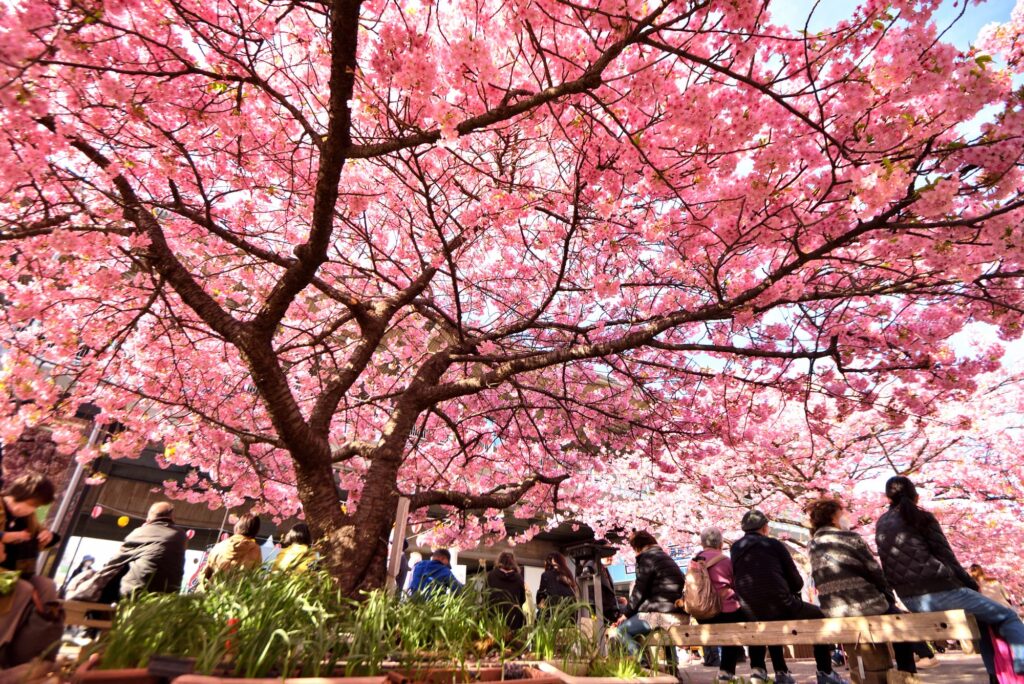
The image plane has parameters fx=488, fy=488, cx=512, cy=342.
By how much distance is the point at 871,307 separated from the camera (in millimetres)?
5289

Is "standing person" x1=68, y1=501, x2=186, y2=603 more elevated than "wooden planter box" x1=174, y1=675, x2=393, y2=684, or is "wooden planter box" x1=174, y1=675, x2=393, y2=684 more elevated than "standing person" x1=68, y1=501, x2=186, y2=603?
"standing person" x1=68, y1=501, x2=186, y2=603

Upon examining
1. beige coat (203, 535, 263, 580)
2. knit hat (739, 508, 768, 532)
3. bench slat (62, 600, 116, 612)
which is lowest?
bench slat (62, 600, 116, 612)

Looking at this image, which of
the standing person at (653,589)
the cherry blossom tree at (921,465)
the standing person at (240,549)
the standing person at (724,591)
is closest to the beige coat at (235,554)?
the standing person at (240,549)

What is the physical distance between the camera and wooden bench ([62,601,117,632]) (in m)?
3.74

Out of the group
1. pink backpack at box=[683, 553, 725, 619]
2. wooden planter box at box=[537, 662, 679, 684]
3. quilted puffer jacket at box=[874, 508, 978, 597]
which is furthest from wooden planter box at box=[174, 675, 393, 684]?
quilted puffer jacket at box=[874, 508, 978, 597]

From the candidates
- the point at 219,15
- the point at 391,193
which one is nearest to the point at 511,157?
the point at 391,193

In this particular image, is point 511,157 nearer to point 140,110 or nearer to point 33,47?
point 140,110

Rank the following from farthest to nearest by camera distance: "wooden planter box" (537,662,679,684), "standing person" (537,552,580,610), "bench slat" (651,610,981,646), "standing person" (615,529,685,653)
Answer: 1. "standing person" (537,552,580,610)
2. "standing person" (615,529,685,653)
3. "bench slat" (651,610,981,646)
4. "wooden planter box" (537,662,679,684)

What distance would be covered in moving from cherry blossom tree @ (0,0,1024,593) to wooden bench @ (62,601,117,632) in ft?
5.29

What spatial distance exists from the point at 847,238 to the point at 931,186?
481mm

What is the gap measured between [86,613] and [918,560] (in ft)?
20.7

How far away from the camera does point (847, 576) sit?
3740 mm

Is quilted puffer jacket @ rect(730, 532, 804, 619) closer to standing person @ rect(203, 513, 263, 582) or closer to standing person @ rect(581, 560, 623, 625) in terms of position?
standing person @ rect(581, 560, 623, 625)

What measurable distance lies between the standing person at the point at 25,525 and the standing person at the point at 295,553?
1383 millimetres
